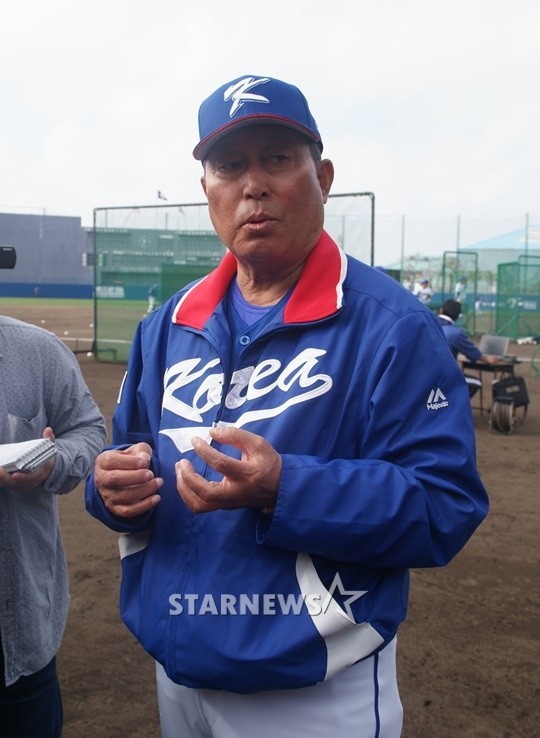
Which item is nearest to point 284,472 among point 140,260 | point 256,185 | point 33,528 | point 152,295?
point 256,185

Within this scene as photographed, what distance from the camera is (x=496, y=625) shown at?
4.13 meters

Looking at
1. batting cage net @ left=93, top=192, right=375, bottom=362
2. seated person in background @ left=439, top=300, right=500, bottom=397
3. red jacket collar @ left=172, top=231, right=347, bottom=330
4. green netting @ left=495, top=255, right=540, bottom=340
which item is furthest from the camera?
green netting @ left=495, top=255, right=540, bottom=340

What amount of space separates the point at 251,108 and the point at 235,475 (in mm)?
871

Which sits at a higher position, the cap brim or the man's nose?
the cap brim

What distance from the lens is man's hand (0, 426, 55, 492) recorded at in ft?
6.34

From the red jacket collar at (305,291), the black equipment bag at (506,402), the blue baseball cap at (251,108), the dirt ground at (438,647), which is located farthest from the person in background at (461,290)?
the blue baseball cap at (251,108)

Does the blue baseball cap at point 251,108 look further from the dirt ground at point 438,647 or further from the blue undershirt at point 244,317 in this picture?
the dirt ground at point 438,647

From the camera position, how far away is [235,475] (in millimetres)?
1451

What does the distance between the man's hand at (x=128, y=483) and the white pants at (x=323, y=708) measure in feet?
1.59

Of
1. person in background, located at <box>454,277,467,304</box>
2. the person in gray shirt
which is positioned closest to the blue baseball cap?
the person in gray shirt

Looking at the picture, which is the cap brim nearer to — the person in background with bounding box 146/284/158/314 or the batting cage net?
the batting cage net

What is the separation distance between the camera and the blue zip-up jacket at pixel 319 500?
1515 mm

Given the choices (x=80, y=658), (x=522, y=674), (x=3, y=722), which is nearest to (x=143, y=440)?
(x=3, y=722)

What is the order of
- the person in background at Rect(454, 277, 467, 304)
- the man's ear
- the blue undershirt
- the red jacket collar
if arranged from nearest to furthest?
the red jacket collar
the blue undershirt
the man's ear
the person in background at Rect(454, 277, 467, 304)
